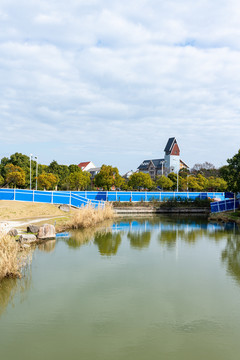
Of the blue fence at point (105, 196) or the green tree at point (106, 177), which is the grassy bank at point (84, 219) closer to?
the blue fence at point (105, 196)

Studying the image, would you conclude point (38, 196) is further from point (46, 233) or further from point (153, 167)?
point (153, 167)

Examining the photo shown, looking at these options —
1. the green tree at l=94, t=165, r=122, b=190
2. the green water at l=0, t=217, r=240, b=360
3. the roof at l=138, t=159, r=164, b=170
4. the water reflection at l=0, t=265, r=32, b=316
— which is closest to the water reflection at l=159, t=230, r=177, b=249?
the green water at l=0, t=217, r=240, b=360

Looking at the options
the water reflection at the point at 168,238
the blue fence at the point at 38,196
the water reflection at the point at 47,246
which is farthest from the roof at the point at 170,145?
the water reflection at the point at 47,246

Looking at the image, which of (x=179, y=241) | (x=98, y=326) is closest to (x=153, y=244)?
(x=179, y=241)

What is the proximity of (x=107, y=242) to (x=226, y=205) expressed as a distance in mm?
23048

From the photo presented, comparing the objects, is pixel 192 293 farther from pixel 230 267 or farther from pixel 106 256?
pixel 106 256

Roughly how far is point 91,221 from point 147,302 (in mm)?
16556

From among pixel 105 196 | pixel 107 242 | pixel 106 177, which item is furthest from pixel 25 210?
pixel 106 177

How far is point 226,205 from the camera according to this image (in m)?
38.3

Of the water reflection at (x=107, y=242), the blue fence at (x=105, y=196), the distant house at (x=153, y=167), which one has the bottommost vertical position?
the water reflection at (x=107, y=242)

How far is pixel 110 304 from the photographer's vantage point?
9.16 meters

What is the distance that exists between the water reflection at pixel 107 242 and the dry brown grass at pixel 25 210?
25.8 feet

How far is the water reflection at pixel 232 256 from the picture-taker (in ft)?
43.0

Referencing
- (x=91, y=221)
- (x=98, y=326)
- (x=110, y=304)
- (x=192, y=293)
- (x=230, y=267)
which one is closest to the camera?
(x=98, y=326)
